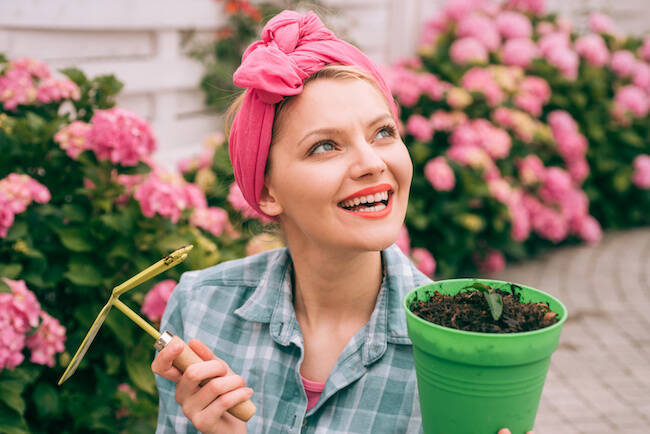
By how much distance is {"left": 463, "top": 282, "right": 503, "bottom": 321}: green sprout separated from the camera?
127cm

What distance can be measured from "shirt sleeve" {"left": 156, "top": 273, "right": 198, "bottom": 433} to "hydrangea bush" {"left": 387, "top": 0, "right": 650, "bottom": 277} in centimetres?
287

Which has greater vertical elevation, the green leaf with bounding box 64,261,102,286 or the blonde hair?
the blonde hair

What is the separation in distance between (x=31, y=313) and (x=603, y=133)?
5430 millimetres

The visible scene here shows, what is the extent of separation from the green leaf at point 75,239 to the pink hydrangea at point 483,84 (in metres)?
3.47

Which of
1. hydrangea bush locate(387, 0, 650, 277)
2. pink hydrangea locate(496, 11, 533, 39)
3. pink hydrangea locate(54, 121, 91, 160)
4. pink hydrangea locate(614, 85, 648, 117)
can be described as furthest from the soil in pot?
pink hydrangea locate(614, 85, 648, 117)

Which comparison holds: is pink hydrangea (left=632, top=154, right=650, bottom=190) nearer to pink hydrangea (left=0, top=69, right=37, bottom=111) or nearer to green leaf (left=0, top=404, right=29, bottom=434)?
pink hydrangea (left=0, top=69, right=37, bottom=111)

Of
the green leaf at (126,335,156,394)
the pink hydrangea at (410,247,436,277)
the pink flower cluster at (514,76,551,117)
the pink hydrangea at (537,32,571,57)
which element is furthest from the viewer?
the pink hydrangea at (537,32,571,57)

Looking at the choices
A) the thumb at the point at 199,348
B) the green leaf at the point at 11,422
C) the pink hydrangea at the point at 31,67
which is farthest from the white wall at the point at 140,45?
the thumb at the point at 199,348

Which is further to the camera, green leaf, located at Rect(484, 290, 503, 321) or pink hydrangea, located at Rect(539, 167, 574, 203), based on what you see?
pink hydrangea, located at Rect(539, 167, 574, 203)

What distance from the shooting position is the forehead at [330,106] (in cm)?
164

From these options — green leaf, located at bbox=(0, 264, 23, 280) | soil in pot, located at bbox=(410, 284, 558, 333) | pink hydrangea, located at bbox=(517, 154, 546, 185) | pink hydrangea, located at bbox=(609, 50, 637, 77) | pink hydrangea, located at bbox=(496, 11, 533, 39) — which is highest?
soil in pot, located at bbox=(410, 284, 558, 333)

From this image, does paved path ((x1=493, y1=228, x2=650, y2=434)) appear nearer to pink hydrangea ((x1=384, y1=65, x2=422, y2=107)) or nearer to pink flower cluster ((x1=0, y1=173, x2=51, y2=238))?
pink hydrangea ((x1=384, y1=65, x2=422, y2=107))

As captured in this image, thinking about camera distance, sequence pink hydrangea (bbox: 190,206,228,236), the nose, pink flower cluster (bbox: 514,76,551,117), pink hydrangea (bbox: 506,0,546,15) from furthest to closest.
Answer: pink hydrangea (bbox: 506,0,546,15)
pink flower cluster (bbox: 514,76,551,117)
pink hydrangea (bbox: 190,206,228,236)
the nose

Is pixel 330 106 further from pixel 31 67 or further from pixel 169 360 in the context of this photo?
pixel 31 67
